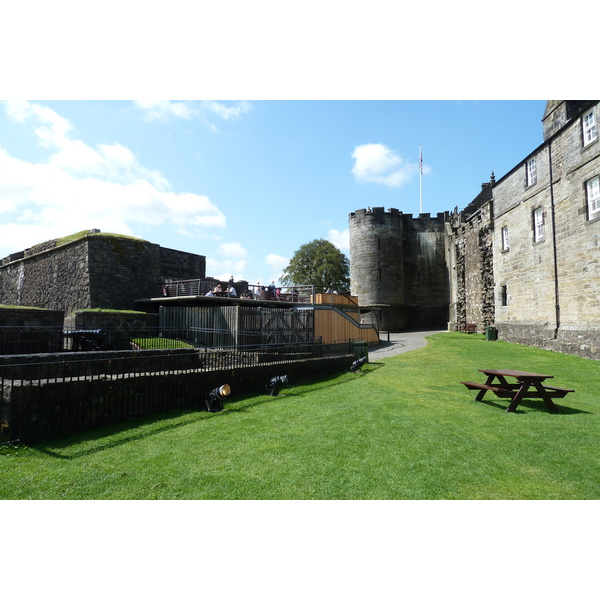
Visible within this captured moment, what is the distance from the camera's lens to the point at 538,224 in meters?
19.7

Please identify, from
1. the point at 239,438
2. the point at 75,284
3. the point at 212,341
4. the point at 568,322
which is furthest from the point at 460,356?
the point at 75,284

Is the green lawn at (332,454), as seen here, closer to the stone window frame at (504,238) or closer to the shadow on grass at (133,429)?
the shadow on grass at (133,429)

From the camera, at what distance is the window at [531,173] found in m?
20.0

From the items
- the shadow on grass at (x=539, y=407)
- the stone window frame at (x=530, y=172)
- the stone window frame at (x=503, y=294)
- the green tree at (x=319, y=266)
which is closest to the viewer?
the shadow on grass at (x=539, y=407)

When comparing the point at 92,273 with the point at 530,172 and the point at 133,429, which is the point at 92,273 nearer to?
the point at 133,429

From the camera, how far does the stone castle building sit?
1554 centimetres

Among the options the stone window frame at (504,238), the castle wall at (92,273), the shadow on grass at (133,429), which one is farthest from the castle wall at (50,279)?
the stone window frame at (504,238)

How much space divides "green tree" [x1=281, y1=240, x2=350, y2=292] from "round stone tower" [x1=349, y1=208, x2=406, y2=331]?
326 inches

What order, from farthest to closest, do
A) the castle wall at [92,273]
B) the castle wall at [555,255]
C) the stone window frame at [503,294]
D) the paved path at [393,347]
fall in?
1. the stone window frame at [503,294]
2. the paved path at [393,347]
3. the castle wall at [92,273]
4. the castle wall at [555,255]

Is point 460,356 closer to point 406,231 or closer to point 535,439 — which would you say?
point 535,439

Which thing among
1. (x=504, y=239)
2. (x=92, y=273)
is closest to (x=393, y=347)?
(x=504, y=239)

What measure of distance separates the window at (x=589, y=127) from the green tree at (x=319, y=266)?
105ft

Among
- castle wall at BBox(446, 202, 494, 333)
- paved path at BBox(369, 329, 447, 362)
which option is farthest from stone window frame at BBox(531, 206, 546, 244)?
paved path at BBox(369, 329, 447, 362)
